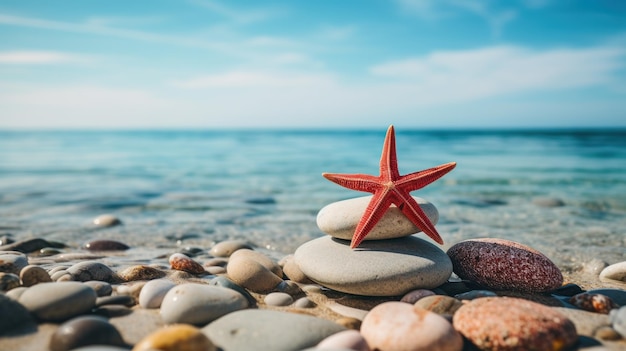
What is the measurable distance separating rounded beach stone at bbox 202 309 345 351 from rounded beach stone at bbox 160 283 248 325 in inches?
4.2

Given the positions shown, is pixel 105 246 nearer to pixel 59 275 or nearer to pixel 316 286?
pixel 59 275

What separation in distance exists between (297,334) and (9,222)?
19.9ft

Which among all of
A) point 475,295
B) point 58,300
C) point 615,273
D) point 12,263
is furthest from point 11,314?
point 615,273

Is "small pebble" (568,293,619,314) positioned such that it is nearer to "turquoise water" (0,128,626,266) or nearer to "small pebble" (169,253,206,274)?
"turquoise water" (0,128,626,266)

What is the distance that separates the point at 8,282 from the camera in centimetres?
293

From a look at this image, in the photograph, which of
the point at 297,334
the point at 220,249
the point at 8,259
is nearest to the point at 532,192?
the point at 220,249

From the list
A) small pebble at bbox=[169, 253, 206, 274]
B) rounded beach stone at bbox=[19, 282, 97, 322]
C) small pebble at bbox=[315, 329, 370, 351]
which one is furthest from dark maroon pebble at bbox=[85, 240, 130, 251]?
small pebble at bbox=[315, 329, 370, 351]

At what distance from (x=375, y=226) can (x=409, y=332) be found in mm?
1248

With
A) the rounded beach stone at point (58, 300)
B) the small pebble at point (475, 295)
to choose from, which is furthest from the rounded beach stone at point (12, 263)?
the small pebble at point (475, 295)

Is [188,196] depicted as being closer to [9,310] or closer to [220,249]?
[220,249]

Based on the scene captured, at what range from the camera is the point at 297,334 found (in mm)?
2377

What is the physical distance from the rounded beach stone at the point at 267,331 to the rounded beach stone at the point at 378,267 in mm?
651

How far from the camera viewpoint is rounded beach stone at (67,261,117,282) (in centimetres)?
340

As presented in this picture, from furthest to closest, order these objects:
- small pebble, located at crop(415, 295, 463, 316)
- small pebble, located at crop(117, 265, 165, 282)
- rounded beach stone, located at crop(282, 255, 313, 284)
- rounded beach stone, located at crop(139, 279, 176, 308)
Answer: rounded beach stone, located at crop(282, 255, 313, 284)
small pebble, located at crop(117, 265, 165, 282)
rounded beach stone, located at crop(139, 279, 176, 308)
small pebble, located at crop(415, 295, 463, 316)
